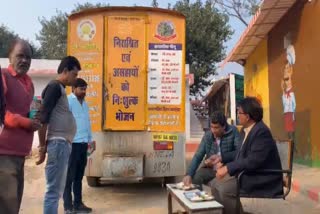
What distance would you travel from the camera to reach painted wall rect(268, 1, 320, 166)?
8.65 meters

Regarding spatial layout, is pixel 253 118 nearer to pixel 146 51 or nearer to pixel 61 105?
pixel 61 105

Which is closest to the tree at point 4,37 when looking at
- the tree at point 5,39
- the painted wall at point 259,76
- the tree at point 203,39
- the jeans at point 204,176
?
the tree at point 5,39

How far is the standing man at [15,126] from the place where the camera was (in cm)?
329

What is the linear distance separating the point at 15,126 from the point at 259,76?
10812mm

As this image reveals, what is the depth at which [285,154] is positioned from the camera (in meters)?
4.99

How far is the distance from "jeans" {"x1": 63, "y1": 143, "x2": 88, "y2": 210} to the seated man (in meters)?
1.56

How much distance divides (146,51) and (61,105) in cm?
302

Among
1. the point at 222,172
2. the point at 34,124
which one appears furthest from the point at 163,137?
the point at 34,124

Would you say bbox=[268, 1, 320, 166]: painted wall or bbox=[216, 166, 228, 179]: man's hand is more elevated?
bbox=[268, 1, 320, 166]: painted wall

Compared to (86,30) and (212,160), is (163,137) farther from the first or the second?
(86,30)

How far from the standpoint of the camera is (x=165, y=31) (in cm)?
721

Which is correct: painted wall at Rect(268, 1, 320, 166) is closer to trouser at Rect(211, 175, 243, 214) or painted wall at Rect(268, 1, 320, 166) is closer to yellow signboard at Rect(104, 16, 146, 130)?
yellow signboard at Rect(104, 16, 146, 130)

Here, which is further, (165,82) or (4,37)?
(4,37)

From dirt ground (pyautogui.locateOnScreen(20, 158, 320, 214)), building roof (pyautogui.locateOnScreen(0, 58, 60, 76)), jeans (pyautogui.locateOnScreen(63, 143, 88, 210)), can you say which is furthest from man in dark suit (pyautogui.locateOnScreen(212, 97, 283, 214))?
building roof (pyautogui.locateOnScreen(0, 58, 60, 76))
